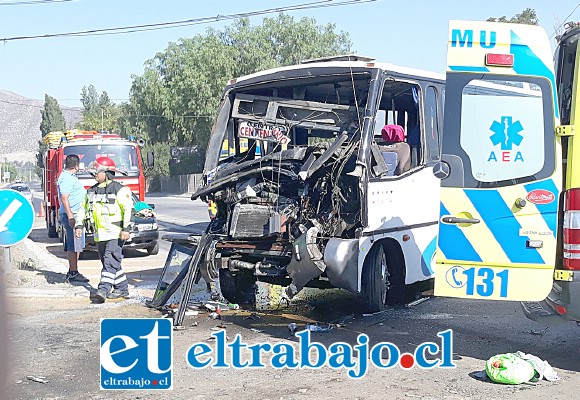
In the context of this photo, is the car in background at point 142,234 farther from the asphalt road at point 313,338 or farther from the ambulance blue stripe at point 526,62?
the ambulance blue stripe at point 526,62

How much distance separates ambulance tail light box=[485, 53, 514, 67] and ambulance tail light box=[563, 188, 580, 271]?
3.59 feet

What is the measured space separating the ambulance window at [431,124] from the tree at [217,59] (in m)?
43.9

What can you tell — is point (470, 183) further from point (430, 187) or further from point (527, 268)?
point (430, 187)

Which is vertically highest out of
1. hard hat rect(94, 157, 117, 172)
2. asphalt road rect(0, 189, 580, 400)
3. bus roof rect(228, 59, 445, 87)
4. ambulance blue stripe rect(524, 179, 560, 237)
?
bus roof rect(228, 59, 445, 87)

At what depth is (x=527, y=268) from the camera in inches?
236

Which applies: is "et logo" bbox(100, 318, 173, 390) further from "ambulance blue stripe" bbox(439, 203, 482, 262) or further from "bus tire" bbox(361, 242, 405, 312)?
"ambulance blue stripe" bbox(439, 203, 482, 262)

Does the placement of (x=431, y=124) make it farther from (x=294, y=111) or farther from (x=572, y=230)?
(x=572, y=230)

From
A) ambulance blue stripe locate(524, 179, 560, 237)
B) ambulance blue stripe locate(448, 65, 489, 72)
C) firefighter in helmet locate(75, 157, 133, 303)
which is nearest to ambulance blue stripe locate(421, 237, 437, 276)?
ambulance blue stripe locate(524, 179, 560, 237)

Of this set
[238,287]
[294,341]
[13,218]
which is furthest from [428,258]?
[13,218]

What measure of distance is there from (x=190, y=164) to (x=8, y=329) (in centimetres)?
5966

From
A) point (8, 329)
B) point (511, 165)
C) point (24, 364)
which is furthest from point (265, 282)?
point (8, 329)

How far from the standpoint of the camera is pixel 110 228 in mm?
9680

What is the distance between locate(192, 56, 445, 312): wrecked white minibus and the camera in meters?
7.89

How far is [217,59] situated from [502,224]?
48.9 m
